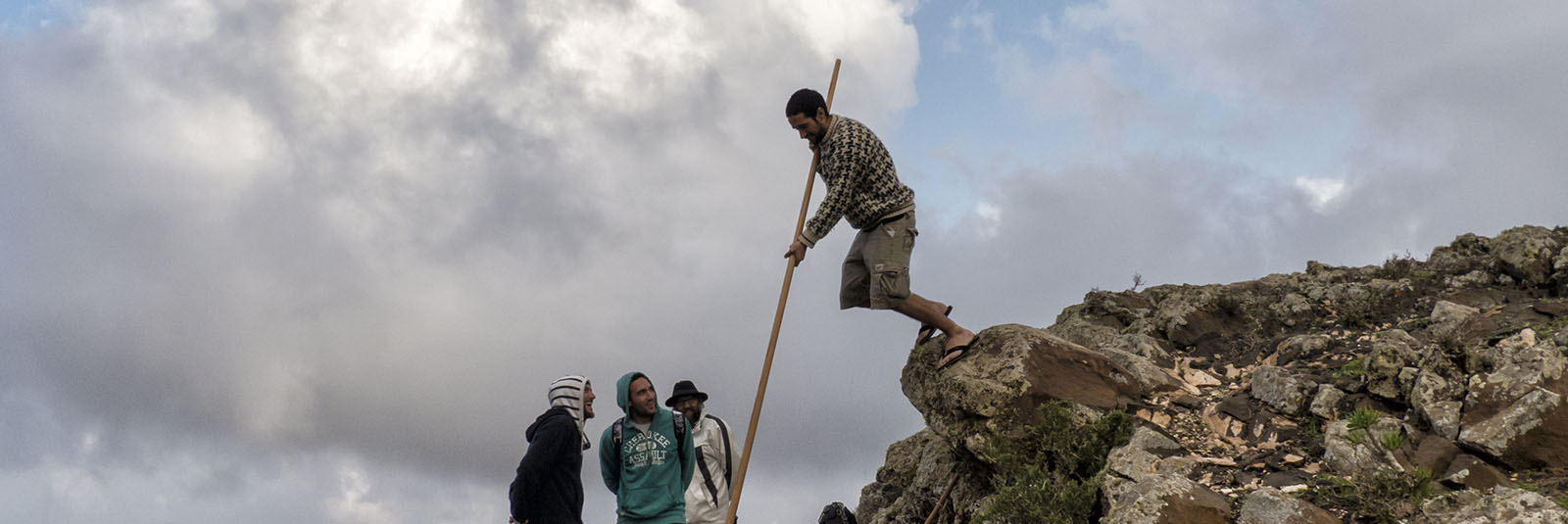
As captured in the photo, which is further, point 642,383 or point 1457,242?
point 1457,242

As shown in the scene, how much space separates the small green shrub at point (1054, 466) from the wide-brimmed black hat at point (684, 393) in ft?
9.00

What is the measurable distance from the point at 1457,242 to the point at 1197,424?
678cm

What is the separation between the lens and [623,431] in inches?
324

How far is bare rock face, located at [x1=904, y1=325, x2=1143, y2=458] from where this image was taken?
32.6ft

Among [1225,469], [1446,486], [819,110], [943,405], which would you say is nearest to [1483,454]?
[1446,486]

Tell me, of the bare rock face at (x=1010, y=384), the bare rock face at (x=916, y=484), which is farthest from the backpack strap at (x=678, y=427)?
the bare rock face at (x=916, y=484)

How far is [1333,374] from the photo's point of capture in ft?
31.2

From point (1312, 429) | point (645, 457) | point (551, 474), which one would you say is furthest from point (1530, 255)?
point (551, 474)

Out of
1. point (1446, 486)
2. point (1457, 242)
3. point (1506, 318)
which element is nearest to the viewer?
point (1446, 486)

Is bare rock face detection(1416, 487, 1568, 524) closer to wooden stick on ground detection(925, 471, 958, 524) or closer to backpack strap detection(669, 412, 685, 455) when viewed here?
wooden stick on ground detection(925, 471, 958, 524)

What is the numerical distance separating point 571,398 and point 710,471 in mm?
1369

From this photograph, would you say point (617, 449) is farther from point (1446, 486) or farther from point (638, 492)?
point (1446, 486)

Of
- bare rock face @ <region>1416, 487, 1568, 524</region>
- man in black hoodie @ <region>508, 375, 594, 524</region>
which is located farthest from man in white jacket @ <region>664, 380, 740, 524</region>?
bare rock face @ <region>1416, 487, 1568, 524</region>

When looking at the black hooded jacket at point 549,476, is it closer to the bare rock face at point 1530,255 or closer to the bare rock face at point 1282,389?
the bare rock face at point 1282,389
